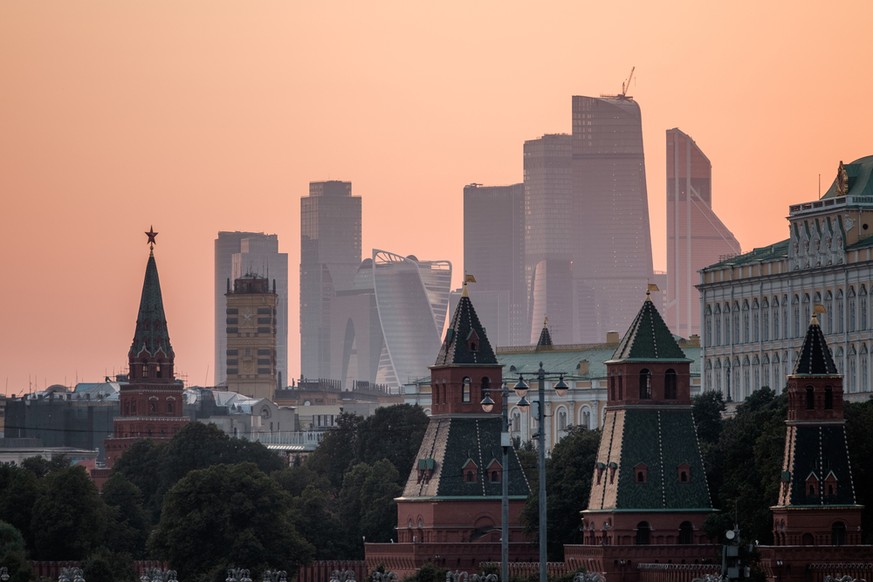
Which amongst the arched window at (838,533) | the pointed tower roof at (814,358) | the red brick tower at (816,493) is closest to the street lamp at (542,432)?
the red brick tower at (816,493)

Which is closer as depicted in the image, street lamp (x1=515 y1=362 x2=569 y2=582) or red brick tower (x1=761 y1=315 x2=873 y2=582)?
street lamp (x1=515 y1=362 x2=569 y2=582)

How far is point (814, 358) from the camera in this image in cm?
19562

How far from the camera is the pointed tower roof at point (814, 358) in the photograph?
195 meters

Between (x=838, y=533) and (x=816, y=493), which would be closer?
(x=816, y=493)

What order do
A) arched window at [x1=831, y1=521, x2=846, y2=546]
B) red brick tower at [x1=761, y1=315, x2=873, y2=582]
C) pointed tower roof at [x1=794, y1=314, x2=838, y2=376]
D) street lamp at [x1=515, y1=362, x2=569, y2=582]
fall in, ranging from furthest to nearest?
pointed tower roof at [x1=794, y1=314, x2=838, y2=376] < arched window at [x1=831, y1=521, x2=846, y2=546] < red brick tower at [x1=761, y1=315, x2=873, y2=582] < street lamp at [x1=515, y1=362, x2=569, y2=582]

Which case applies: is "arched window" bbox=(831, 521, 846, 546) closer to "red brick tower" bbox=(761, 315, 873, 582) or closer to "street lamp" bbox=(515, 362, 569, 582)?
"red brick tower" bbox=(761, 315, 873, 582)

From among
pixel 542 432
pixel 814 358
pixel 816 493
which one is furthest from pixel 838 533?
pixel 542 432

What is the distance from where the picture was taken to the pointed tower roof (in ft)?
639

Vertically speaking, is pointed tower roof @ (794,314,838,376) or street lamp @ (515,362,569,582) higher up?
pointed tower roof @ (794,314,838,376)

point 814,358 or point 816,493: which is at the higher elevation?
point 814,358

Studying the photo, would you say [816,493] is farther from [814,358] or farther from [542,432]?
[542,432]

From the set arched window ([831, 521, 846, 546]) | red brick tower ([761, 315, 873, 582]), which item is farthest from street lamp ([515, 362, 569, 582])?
arched window ([831, 521, 846, 546])

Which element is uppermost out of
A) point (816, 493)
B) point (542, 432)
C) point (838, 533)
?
point (542, 432)

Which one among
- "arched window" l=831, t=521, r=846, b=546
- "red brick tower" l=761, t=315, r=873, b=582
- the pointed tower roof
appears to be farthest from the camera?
the pointed tower roof
